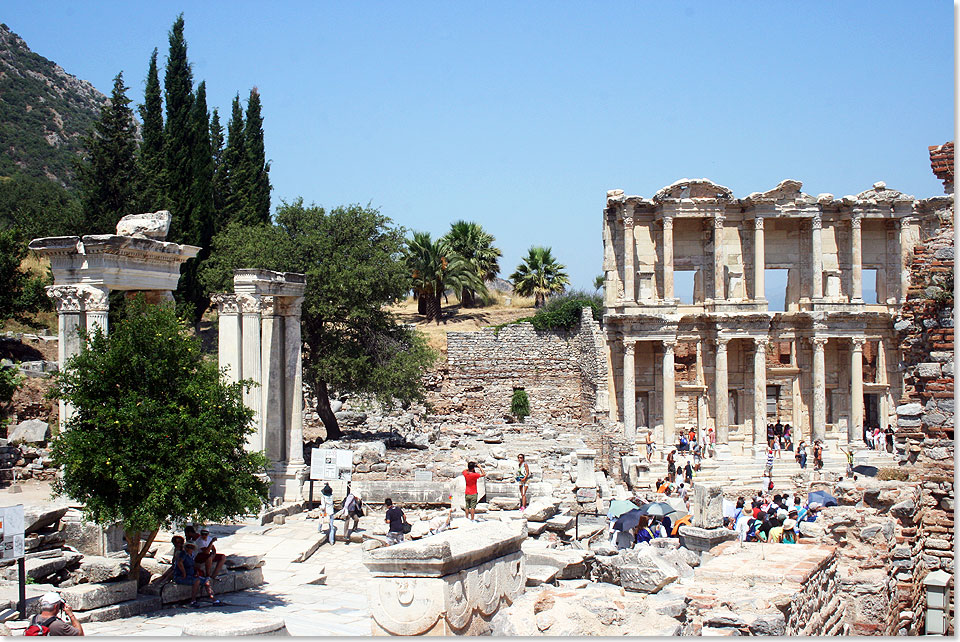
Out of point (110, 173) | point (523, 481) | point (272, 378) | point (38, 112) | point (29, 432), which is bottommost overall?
point (523, 481)

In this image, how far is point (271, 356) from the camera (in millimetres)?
21312

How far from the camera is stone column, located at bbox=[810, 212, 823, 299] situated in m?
35.9

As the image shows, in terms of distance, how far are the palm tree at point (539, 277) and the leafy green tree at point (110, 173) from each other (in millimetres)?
23331

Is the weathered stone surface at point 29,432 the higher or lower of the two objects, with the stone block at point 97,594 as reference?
higher

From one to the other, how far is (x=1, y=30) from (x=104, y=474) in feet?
315

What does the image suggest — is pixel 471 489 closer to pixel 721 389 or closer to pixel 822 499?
pixel 822 499

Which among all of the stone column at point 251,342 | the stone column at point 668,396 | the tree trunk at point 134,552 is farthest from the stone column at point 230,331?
the stone column at point 668,396

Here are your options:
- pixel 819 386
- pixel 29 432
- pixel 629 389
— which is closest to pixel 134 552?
pixel 29 432

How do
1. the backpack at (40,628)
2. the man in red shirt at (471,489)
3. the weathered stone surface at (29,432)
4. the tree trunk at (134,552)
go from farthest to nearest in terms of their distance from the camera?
1. the weathered stone surface at (29,432)
2. the man in red shirt at (471,489)
3. the tree trunk at (134,552)
4. the backpack at (40,628)

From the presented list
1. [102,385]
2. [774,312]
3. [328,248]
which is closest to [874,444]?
[774,312]

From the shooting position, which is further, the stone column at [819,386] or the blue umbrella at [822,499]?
the stone column at [819,386]

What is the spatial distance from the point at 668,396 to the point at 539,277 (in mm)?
20060

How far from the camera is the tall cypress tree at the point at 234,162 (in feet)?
152

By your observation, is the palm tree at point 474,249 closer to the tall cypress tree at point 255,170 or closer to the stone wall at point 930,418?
the tall cypress tree at point 255,170
